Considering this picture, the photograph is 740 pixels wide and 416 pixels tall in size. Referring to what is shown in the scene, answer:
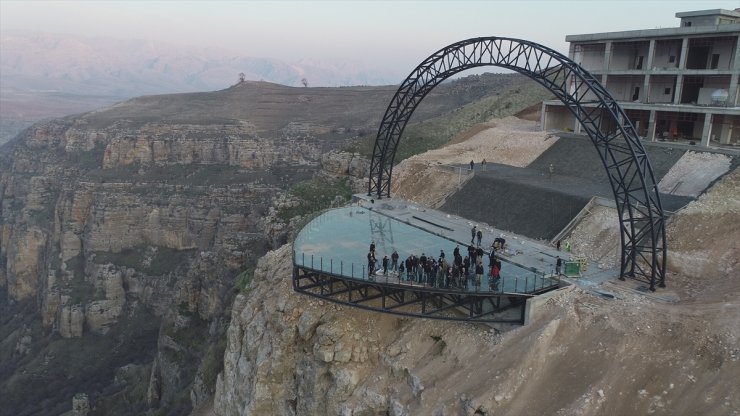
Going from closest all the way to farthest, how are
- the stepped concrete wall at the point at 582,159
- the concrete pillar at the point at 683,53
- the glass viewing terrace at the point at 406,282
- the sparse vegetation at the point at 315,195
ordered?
the glass viewing terrace at the point at 406,282
the stepped concrete wall at the point at 582,159
the concrete pillar at the point at 683,53
the sparse vegetation at the point at 315,195

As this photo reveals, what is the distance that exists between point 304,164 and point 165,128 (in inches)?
1105

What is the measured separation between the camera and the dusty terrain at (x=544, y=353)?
55.8 ft

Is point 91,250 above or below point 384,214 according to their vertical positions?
below

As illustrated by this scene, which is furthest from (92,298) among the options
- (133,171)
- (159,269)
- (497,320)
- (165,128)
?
(497,320)

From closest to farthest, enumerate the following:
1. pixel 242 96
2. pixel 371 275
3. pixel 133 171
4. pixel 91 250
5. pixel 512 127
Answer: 1. pixel 371 275
2. pixel 512 127
3. pixel 91 250
4. pixel 133 171
5. pixel 242 96

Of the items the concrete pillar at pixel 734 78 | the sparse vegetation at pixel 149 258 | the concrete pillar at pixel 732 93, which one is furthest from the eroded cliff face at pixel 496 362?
the sparse vegetation at pixel 149 258

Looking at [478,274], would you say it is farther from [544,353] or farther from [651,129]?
[651,129]

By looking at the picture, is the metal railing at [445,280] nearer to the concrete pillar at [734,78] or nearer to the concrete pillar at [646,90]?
the concrete pillar at [734,78]

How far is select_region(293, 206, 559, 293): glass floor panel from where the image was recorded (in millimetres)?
21906

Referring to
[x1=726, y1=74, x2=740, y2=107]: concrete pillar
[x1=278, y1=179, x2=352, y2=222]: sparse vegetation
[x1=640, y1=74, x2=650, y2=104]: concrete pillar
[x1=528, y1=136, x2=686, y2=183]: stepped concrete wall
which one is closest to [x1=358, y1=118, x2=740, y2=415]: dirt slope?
[x1=528, y1=136, x2=686, y2=183]: stepped concrete wall

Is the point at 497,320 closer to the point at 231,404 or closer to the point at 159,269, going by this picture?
the point at 231,404

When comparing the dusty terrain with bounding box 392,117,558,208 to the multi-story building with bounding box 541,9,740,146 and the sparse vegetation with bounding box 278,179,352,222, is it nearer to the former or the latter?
the multi-story building with bounding box 541,9,740,146

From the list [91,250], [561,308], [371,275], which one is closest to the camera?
[561,308]

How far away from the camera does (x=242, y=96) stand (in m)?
131
